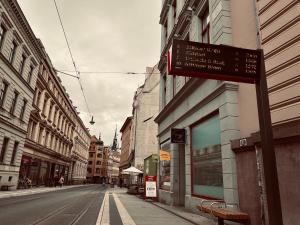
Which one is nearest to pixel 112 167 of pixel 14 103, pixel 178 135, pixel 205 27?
pixel 14 103

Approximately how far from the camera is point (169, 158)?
14.2 m

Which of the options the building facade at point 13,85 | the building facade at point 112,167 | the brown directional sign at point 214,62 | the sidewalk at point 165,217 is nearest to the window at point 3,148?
the building facade at point 13,85

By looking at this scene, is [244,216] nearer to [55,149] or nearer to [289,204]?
[289,204]

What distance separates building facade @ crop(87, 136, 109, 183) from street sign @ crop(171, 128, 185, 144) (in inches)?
3943

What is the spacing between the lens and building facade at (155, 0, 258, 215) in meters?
7.88

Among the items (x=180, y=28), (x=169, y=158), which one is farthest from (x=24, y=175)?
(x=180, y=28)

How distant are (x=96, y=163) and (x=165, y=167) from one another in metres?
98.2

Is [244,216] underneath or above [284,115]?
underneath

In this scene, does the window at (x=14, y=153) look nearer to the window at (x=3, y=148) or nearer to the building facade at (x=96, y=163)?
the window at (x=3, y=148)

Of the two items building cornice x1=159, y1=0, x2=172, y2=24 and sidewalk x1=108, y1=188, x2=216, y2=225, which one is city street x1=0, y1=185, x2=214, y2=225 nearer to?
sidewalk x1=108, y1=188, x2=216, y2=225

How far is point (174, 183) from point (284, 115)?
8.40 metres

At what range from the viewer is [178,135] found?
12.5 meters

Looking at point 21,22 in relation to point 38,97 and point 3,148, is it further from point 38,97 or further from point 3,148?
point 3,148

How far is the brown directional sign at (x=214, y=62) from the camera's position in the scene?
416cm
